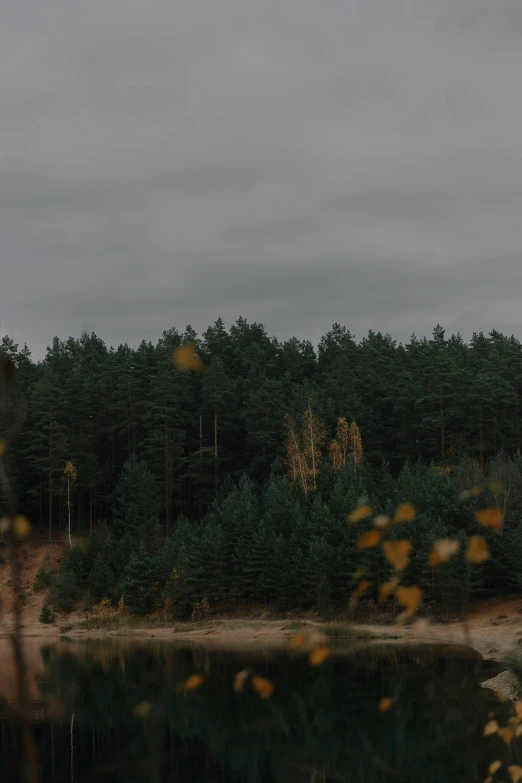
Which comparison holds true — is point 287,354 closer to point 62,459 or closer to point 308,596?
point 62,459

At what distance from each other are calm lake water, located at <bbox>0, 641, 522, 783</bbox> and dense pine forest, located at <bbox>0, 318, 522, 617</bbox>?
963 cm

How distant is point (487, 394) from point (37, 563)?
3564cm

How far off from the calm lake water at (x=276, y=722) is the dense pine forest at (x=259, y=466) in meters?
9.63

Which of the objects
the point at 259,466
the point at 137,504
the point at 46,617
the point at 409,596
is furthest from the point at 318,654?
the point at 259,466

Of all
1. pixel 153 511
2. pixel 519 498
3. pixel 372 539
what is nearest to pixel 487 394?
pixel 519 498

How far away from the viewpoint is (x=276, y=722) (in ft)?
64.7

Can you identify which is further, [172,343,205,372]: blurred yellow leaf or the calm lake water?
the calm lake water

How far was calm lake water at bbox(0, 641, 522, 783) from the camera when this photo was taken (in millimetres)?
19297

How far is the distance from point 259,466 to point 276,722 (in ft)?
148

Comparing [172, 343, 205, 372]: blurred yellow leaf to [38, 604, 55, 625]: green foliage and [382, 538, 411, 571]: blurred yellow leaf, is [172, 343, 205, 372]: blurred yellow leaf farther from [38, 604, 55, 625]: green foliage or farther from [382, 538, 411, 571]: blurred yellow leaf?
[38, 604, 55, 625]: green foliage

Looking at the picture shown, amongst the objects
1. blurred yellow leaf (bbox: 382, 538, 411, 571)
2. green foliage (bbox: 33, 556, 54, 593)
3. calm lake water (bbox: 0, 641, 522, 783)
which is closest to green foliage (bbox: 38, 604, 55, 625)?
green foliage (bbox: 33, 556, 54, 593)

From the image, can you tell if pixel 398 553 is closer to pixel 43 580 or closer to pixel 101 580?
pixel 101 580

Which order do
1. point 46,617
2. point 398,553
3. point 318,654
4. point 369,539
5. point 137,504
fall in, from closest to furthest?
point 398,553, point 369,539, point 318,654, point 46,617, point 137,504

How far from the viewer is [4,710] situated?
88.5 ft
